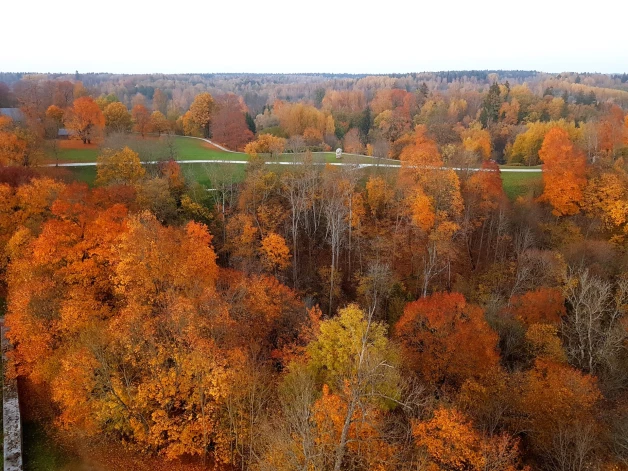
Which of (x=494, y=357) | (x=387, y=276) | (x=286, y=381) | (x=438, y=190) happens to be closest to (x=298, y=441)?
(x=286, y=381)

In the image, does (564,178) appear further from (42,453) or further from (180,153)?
(42,453)

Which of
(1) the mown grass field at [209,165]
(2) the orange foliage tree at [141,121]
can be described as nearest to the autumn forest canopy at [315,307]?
(1) the mown grass field at [209,165]

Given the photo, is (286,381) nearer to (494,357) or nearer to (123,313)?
(123,313)

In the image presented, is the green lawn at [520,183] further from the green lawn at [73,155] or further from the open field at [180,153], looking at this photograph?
the green lawn at [73,155]

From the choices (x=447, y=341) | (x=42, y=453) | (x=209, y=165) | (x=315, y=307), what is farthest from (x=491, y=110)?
(x=42, y=453)

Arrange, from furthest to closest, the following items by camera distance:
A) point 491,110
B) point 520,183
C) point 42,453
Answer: point 491,110 < point 520,183 < point 42,453

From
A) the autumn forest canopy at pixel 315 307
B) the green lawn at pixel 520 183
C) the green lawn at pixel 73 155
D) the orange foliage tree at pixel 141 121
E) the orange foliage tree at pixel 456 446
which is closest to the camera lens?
the orange foliage tree at pixel 456 446
